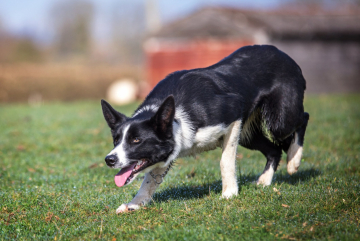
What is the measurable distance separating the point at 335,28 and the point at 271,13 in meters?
3.75

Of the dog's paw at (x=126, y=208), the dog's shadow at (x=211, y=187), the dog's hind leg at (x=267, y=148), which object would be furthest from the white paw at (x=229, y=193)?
the dog's paw at (x=126, y=208)

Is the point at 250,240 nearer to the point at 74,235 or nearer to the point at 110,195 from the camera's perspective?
the point at 74,235

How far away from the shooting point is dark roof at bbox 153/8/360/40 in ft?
76.1

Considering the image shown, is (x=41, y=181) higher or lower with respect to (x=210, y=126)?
lower

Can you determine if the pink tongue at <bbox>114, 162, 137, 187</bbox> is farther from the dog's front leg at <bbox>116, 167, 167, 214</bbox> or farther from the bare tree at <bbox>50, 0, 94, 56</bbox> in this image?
the bare tree at <bbox>50, 0, 94, 56</bbox>

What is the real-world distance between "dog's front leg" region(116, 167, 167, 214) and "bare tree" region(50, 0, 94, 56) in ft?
200

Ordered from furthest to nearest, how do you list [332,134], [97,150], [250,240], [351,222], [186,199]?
[332,134]
[97,150]
[186,199]
[351,222]
[250,240]

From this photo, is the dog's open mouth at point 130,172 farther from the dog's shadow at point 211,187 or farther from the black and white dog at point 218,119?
the dog's shadow at point 211,187

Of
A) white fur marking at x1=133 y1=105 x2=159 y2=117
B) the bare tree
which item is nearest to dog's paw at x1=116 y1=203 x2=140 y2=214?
white fur marking at x1=133 y1=105 x2=159 y2=117

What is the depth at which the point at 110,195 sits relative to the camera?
17.1 ft

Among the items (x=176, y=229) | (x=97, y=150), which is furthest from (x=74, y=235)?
(x=97, y=150)

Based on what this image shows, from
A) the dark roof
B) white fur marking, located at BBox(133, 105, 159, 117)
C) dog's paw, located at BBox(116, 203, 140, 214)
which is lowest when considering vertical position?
the dark roof

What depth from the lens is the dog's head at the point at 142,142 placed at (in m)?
4.08

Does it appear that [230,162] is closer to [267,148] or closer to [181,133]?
[181,133]
